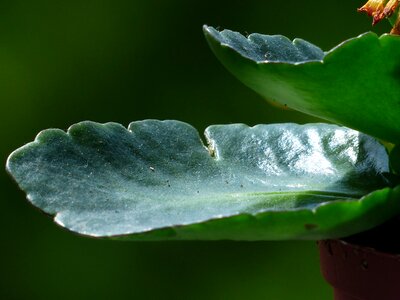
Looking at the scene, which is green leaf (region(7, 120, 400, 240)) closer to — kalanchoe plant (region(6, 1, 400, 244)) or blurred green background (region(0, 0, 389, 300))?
kalanchoe plant (region(6, 1, 400, 244))

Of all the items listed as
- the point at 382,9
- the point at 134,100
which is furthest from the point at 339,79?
the point at 134,100

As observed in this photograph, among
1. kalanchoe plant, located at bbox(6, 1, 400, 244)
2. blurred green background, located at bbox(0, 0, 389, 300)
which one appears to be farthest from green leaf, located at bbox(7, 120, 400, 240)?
blurred green background, located at bbox(0, 0, 389, 300)

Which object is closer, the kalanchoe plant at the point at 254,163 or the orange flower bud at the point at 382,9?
the kalanchoe plant at the point at 254,163

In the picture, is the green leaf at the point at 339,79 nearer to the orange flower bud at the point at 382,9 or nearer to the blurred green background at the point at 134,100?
the orange flower bud at the point at 382,9

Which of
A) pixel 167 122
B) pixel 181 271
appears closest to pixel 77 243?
pixel 181 271

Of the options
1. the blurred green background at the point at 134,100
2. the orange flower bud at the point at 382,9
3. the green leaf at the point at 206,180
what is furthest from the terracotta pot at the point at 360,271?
the blurred green background at the point at 134,100

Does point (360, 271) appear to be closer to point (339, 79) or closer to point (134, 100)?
point (339, 79)
